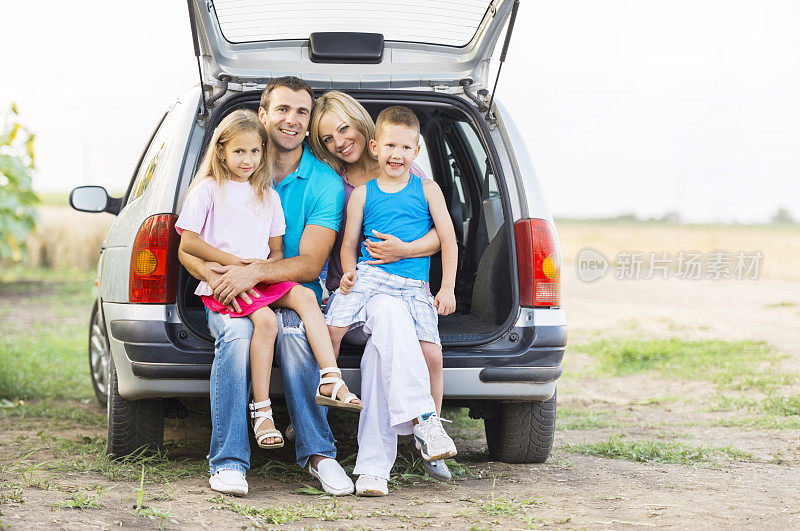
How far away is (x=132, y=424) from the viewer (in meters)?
3.79

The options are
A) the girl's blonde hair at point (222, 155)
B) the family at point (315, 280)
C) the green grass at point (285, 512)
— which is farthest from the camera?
the girl's blonde hair at point (222, 155)

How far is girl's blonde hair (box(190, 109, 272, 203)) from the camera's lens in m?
3.49

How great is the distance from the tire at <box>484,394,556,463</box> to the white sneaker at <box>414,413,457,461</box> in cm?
57

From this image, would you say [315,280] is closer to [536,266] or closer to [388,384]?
[388,384]

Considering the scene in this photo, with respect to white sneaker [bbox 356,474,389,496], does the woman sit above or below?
above

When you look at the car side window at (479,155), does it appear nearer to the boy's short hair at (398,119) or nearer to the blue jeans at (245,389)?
the boy's short hair at (398,119)

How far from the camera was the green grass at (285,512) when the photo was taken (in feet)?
9.87

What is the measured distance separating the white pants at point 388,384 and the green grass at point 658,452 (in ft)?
4.44

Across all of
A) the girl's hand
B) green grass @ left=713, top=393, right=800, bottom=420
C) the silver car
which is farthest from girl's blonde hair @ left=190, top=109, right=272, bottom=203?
green grass @ left=713, top=393, right=800, bottom=420

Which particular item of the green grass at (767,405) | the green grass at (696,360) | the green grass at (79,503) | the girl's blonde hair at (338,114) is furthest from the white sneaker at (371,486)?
the green grass at (696,360)

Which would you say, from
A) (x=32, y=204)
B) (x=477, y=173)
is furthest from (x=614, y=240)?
(x=477, y=173)

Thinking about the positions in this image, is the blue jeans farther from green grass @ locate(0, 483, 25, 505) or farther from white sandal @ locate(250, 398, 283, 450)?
green grass @ locate(0, 483, 25, 505)

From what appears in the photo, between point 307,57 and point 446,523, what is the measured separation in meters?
2.13

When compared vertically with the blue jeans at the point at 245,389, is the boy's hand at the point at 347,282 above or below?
above
